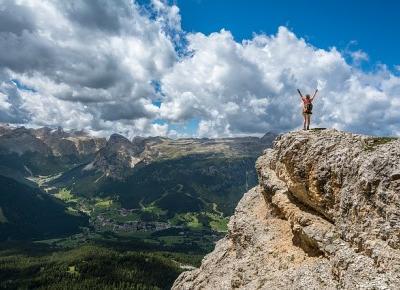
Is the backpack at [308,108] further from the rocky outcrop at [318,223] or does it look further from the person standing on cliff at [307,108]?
the rocky outcrop at [318,223]

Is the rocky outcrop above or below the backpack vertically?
below

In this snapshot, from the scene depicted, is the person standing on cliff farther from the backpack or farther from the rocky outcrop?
the rocky outcrop

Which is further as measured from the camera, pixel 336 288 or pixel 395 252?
pixel 336 288

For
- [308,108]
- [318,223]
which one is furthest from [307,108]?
[318,223]

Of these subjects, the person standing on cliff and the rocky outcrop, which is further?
the person standing on cliff

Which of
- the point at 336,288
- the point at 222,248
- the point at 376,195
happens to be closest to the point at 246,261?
the point at 222,248

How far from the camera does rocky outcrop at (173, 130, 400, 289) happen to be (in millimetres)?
29906

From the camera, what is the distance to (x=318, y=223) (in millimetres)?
39969

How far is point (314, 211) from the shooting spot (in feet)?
138

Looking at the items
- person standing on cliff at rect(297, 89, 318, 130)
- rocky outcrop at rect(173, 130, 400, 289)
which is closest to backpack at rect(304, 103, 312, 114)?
person standing on cliff at rect(297, 89, 318, 130)

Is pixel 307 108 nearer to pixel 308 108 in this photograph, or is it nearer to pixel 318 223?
pixel 308 108

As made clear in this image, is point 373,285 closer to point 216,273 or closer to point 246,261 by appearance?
point 246,261

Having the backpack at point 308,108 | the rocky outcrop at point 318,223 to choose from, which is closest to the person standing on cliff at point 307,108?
the backpack at point 308,108

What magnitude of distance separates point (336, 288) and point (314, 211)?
37.6ft
